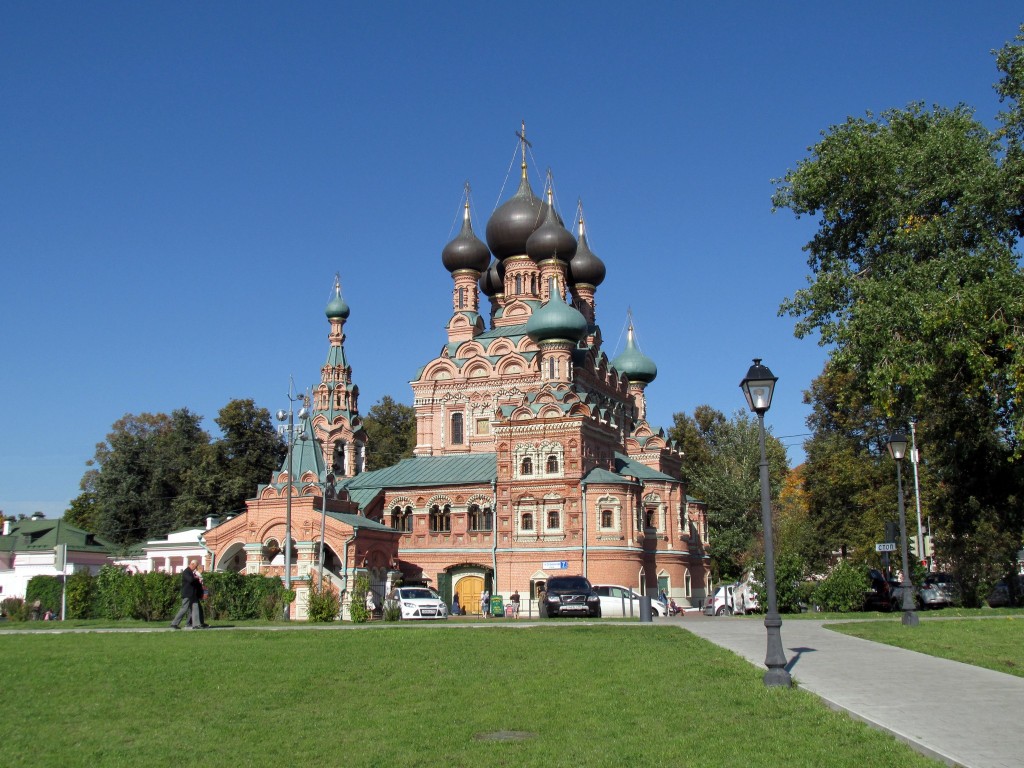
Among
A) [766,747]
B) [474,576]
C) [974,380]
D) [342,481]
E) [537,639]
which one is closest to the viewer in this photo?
[766,747]

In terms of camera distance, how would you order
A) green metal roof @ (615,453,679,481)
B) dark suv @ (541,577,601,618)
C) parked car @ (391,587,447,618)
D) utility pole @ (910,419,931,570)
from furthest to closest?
green metal roof @ (615,453,679,481) → parked car @ (391,587,447,618) → utility pole @ (910,419,931,570) → dark suv @ (541,577,601,618)

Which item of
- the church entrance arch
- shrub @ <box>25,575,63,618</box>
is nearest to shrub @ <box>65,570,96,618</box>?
shrub @ <box>25,575,63,618</box>

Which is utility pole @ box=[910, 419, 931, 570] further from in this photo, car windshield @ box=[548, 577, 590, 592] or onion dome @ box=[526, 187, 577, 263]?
onion dome @ box=[526, 187, 577, 263]

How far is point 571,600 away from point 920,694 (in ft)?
62.3

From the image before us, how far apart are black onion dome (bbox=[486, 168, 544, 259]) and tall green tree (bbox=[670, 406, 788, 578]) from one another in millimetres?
16689

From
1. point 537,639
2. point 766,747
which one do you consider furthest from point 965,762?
point 537,639

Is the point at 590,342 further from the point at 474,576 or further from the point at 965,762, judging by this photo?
the point at 965,762

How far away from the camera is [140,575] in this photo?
97.2 feet

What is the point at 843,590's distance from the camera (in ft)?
95.4

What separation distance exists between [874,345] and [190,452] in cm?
5352

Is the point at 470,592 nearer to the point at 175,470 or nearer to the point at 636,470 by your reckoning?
the point at 636,470

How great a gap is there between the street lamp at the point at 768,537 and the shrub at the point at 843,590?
17.5 m

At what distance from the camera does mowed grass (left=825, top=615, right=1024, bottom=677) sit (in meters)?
13.8

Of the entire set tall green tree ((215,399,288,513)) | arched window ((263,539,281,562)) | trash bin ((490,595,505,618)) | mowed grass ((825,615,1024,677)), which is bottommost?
trash bin ((490,595,505,618))
